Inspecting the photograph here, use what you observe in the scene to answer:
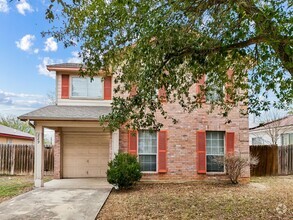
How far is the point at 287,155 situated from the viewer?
56.4 ft

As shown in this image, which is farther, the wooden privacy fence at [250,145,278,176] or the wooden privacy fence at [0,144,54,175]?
the wooden privacy fence at [250,145,278,176]

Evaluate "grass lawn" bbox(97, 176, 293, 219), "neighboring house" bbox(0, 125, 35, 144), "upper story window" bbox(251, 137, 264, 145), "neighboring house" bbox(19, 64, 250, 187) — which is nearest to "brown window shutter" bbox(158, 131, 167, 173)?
"neighboring house" bbox(19, 64, 250, 187)

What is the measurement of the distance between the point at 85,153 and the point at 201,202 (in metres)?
7.55

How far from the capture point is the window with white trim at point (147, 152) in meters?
13.2

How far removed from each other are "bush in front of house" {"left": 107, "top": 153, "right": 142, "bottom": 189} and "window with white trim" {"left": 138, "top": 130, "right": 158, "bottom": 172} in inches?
60.2

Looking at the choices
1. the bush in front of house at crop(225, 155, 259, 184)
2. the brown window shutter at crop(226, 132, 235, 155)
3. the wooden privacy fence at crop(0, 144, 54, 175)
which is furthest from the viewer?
the wooden privacy fence at crop(0, 144, 54, 175)

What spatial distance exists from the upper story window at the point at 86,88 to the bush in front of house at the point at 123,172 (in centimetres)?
406

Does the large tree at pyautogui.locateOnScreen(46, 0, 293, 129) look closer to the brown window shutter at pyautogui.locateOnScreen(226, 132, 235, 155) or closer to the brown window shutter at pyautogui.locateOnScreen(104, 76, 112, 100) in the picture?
the brown window shutter at pyautogui.locateOnScreen(226, 132, 235, 155)

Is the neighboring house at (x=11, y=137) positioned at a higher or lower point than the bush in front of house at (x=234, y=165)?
higher

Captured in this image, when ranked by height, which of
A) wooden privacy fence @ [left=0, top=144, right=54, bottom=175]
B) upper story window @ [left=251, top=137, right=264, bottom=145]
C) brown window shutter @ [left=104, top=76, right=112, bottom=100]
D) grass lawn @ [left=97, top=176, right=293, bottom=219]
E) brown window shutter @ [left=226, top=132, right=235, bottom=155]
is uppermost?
brown window shutter @ [left=104, top=76, right=112, bottom=100]

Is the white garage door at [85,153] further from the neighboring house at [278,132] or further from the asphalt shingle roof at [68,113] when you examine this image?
the neighboring house at [278,132]

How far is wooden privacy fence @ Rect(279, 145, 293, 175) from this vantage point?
56.1 feet

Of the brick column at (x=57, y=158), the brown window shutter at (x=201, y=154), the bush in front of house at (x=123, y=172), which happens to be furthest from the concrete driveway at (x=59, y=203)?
the brown window shutter at (x=201, y=154)

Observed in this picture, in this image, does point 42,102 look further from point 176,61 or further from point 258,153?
point 176,61
